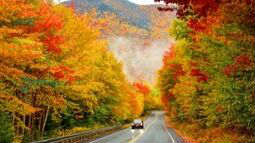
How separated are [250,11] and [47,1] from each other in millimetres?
21101

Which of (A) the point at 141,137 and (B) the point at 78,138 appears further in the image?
(A) the point at 141,137

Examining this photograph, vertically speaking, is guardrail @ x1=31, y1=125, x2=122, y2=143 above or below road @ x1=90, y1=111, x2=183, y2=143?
above

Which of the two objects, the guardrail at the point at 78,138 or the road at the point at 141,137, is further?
the road at the point at 141,137

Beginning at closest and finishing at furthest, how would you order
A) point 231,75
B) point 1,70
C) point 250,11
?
point 250,11, point 231,75, point 1,70

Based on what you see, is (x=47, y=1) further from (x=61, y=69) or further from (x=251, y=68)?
(x=251, y=68)

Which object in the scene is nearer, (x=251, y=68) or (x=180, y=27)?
(x=251, y=68)

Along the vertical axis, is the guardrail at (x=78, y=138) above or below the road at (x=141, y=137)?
above

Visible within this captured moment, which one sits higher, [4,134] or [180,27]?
[180,27]

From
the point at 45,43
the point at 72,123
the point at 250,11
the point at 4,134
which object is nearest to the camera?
the point at 250,11

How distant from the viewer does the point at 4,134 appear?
2105cm

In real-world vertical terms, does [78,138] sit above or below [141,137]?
above

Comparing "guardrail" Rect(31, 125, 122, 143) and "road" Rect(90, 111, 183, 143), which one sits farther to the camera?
"road" Rect(90, 111, 183, 143)

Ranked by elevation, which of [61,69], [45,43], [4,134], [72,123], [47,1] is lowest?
[72,123]

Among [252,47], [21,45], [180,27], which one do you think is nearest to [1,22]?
[21,45]
